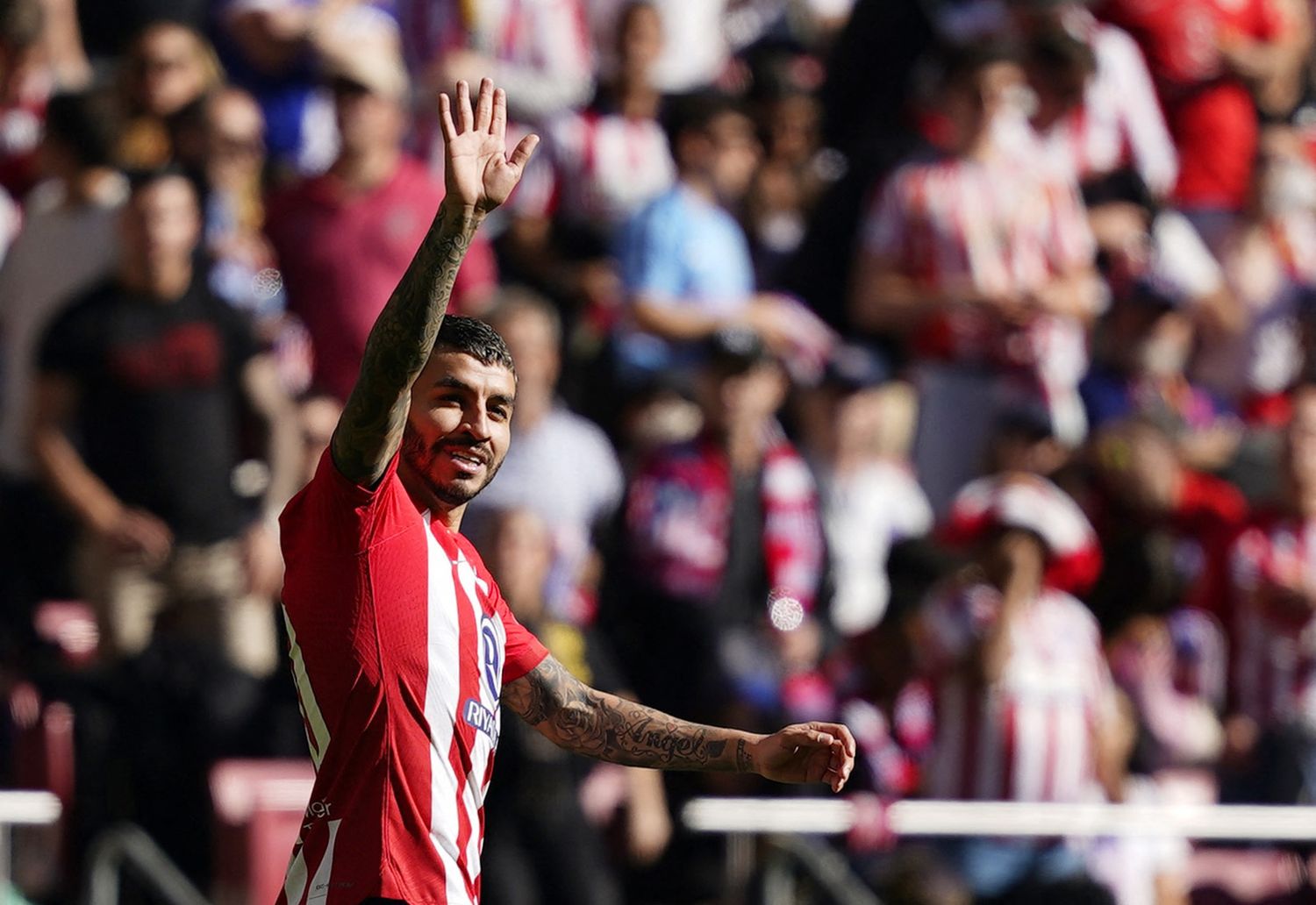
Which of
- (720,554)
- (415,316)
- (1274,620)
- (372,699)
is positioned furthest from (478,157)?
(1274,620)

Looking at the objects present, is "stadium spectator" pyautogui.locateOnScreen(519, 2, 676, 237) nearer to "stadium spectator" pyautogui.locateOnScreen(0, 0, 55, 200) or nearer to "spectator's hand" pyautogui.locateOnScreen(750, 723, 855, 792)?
"stadium spectator" pyautogui.locateOnScreen(0, 0, 55, 200)

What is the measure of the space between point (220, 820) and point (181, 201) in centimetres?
218

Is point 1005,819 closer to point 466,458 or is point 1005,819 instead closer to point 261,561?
point 261,561

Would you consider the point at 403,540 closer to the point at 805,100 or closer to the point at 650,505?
the point at 650,505

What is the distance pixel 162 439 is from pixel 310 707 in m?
3.82

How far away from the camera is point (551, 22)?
29.4ft

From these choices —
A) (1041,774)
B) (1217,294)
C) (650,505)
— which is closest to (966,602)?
(1041,774)

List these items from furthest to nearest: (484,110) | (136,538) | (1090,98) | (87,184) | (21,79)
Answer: (1090,98), (21,79), (87,184), (136,538), (484,110)

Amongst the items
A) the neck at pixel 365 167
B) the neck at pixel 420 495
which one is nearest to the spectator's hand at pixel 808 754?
the neck at pixel 420 495

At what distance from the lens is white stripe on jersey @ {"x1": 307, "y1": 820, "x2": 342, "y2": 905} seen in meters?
3.74

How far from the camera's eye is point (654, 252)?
8547 mm

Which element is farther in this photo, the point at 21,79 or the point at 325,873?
the point at 21,79

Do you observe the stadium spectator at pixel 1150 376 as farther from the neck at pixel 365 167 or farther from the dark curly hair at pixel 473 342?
the dark curly hair at pixel 473 342

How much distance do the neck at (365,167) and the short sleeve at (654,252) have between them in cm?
102
